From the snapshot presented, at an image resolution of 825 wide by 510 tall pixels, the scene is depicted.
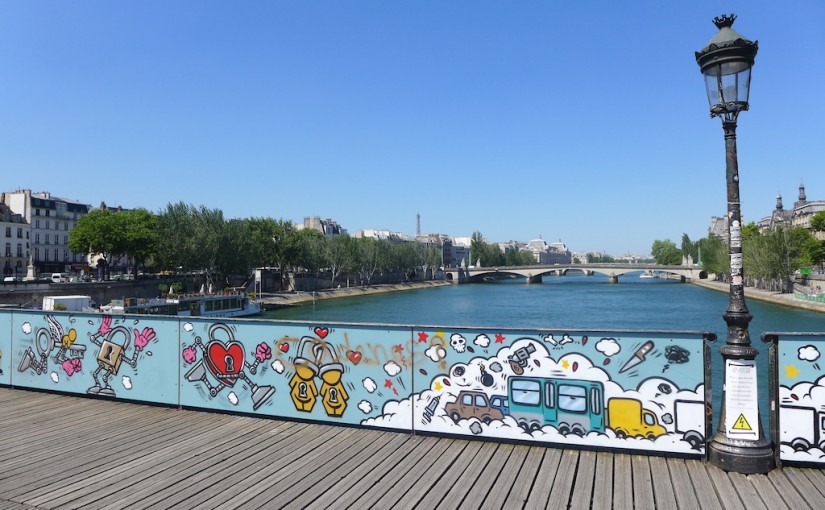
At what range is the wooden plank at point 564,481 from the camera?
15.2 feet

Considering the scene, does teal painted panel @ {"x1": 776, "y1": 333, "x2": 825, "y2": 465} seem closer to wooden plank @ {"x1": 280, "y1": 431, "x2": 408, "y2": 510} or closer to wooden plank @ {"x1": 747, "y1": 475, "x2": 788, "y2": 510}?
wooden plank @ {"x1": 747, "y1": 475, "x2": 788, "y2": 510}

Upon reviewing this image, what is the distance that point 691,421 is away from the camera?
5.44 m

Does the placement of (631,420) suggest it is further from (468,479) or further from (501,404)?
(468,479)

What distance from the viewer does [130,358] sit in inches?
314

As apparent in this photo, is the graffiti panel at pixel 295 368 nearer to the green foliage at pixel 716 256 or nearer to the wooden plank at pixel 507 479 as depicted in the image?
the wooden plank at pixel 507 479

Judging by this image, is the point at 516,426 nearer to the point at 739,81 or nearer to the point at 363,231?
the point at 739,81

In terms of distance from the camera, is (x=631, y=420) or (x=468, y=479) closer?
(x=468, y=479)

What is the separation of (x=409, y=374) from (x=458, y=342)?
70cm

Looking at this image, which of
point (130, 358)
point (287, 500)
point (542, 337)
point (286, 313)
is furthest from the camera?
point (286, 313)

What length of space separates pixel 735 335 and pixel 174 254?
192ft

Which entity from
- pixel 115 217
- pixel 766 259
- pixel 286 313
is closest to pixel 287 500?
pixel 286 313

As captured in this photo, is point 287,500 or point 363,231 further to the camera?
point 363,231

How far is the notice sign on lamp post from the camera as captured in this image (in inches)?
205

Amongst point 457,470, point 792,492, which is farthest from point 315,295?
point 792,492
